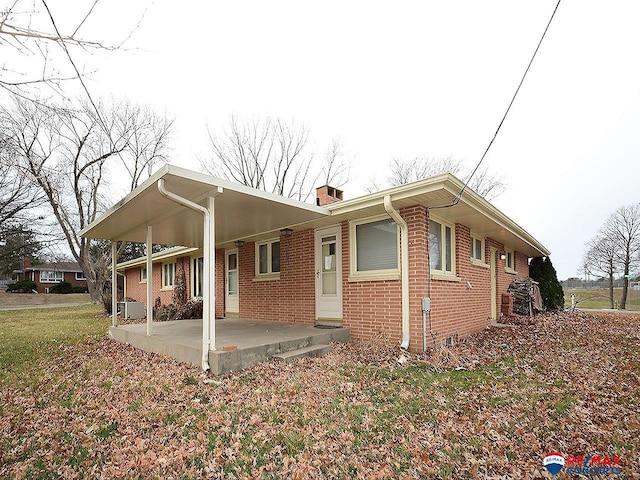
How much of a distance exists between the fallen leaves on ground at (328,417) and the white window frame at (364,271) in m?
1.46

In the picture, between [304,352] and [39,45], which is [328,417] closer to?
[304,352]

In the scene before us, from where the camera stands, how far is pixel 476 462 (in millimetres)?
2666

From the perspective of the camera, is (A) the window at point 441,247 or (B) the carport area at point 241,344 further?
(A) the window at point 441,247

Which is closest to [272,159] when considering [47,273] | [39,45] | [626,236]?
[39,45]

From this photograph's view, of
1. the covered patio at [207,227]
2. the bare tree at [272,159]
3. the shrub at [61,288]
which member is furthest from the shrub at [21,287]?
the covered patio at [207,227]

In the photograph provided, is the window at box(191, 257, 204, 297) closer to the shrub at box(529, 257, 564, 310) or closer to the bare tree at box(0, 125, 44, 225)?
the shrub at box(529, 257, 564, 310)

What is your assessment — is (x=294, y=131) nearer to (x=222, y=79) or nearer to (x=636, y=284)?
(x=222, y=79)

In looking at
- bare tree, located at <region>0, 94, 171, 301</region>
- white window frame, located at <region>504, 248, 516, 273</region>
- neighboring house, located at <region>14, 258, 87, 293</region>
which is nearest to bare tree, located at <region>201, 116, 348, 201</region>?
bare tree, located at <region>0, 94, 171, 301</region>

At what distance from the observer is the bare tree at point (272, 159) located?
78.2 ft

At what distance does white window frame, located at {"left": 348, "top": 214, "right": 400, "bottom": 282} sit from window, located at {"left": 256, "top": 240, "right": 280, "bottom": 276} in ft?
8.42

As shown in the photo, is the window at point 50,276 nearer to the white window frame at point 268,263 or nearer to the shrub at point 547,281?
the white window frame at point 268,263

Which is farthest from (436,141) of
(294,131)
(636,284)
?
(636,284)

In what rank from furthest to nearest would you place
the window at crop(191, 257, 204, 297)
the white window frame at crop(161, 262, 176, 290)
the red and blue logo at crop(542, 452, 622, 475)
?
the white window frame at crop(161, 262, 176, 290)
the window at crop(191, 257, 204, 297)
the red and blue logo at crop(542, 452, 622, 475)

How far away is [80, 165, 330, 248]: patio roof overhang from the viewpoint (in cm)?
456
